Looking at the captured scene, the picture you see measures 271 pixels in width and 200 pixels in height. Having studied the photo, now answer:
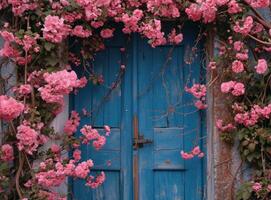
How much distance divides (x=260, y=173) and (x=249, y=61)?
95 centimetres

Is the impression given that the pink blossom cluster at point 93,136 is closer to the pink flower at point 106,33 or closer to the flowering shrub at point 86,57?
the flowering shrub at point 86,57

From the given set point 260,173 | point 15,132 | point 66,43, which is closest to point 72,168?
point 15,132

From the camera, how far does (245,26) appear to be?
17.3ft

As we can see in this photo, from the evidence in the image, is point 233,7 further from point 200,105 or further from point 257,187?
point 257,187

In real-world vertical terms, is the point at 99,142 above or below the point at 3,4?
below

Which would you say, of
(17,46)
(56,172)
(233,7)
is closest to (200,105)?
(233,7)

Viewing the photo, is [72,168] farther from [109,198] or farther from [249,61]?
[249,61]

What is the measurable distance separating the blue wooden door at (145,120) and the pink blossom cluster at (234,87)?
0.47 m

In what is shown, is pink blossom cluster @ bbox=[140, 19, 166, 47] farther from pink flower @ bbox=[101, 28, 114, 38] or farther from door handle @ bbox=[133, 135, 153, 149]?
door handle @ bbox=[133, 135, 153, 149]

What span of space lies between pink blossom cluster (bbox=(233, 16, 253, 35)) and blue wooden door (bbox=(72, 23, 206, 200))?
539mm

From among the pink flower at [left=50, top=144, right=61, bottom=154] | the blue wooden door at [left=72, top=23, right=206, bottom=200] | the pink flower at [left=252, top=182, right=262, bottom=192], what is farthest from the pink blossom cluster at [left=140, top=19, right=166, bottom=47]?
the pink flower at [left=252, top=182, right=262, bottom=192]

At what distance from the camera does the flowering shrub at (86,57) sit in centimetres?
521

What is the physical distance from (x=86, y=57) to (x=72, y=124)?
60 cm

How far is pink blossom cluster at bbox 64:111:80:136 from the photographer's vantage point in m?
5.43
